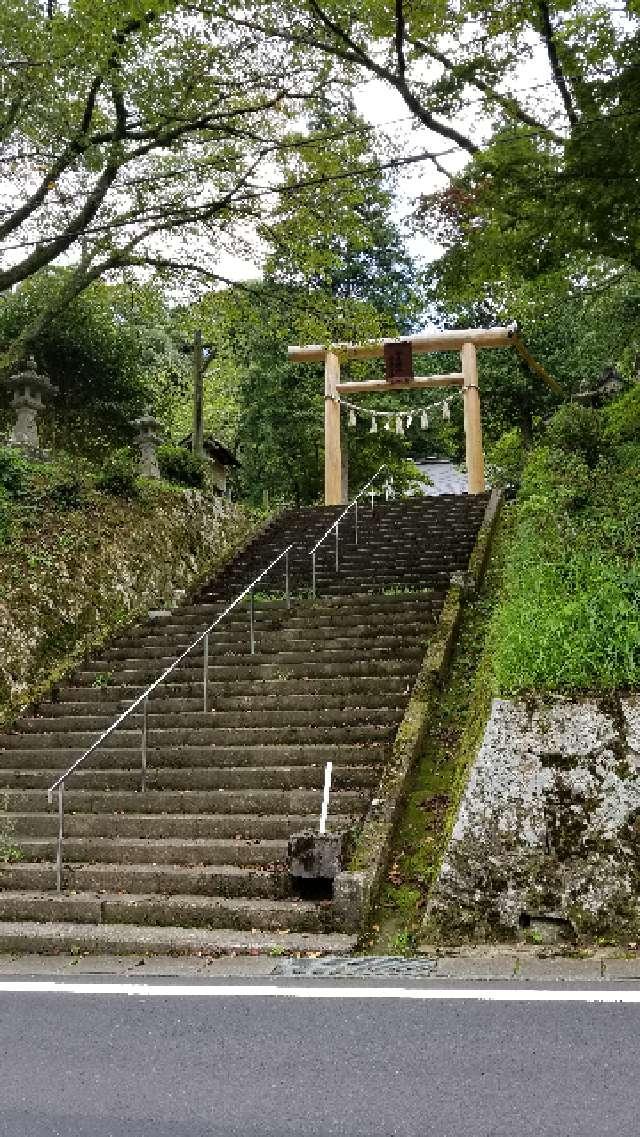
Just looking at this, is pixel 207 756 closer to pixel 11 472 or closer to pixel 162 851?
pixel 162 851

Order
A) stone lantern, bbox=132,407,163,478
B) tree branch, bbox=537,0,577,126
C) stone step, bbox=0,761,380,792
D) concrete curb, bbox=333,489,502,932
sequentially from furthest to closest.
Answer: stone lantern, bbox=132,407,163,478 → tree branch, bbox=537,0,577,126 → stone step, bbox=0,761,380,792 → concrete curb, bbox=333,489,502,932

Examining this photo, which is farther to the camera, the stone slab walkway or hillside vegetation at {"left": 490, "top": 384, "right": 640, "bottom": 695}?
hillside vegetation at {"left": 490, "top": 384, "right": 640, "bottom": 695}

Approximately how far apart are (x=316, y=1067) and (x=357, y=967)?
151 cm

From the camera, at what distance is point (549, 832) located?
622 centimetres

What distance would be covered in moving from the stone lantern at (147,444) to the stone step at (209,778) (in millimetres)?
8610

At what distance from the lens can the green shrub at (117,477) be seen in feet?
48.2

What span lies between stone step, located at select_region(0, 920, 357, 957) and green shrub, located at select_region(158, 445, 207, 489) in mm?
12178

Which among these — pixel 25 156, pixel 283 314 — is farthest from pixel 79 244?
pixel 283 314

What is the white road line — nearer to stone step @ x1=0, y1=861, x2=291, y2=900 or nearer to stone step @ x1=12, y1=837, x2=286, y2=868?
stone step @ x1=0, y1=861, x2=291, y2=900

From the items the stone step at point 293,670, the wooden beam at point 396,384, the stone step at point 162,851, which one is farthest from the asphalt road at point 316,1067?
the wooden beam at point 396,384

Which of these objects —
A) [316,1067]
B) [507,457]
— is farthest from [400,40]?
[507,457]

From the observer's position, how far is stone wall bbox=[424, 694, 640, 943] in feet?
19.5

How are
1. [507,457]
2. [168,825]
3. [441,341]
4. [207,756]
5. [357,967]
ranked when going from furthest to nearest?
1. [507,457]
2. [441,341]
3. [207,756]
4. [168,825]
5. [357,967]

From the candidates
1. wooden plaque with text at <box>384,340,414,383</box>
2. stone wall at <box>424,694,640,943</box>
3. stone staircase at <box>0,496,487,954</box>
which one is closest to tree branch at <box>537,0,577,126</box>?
stone staircase at <box>0,496,487,954</box>
